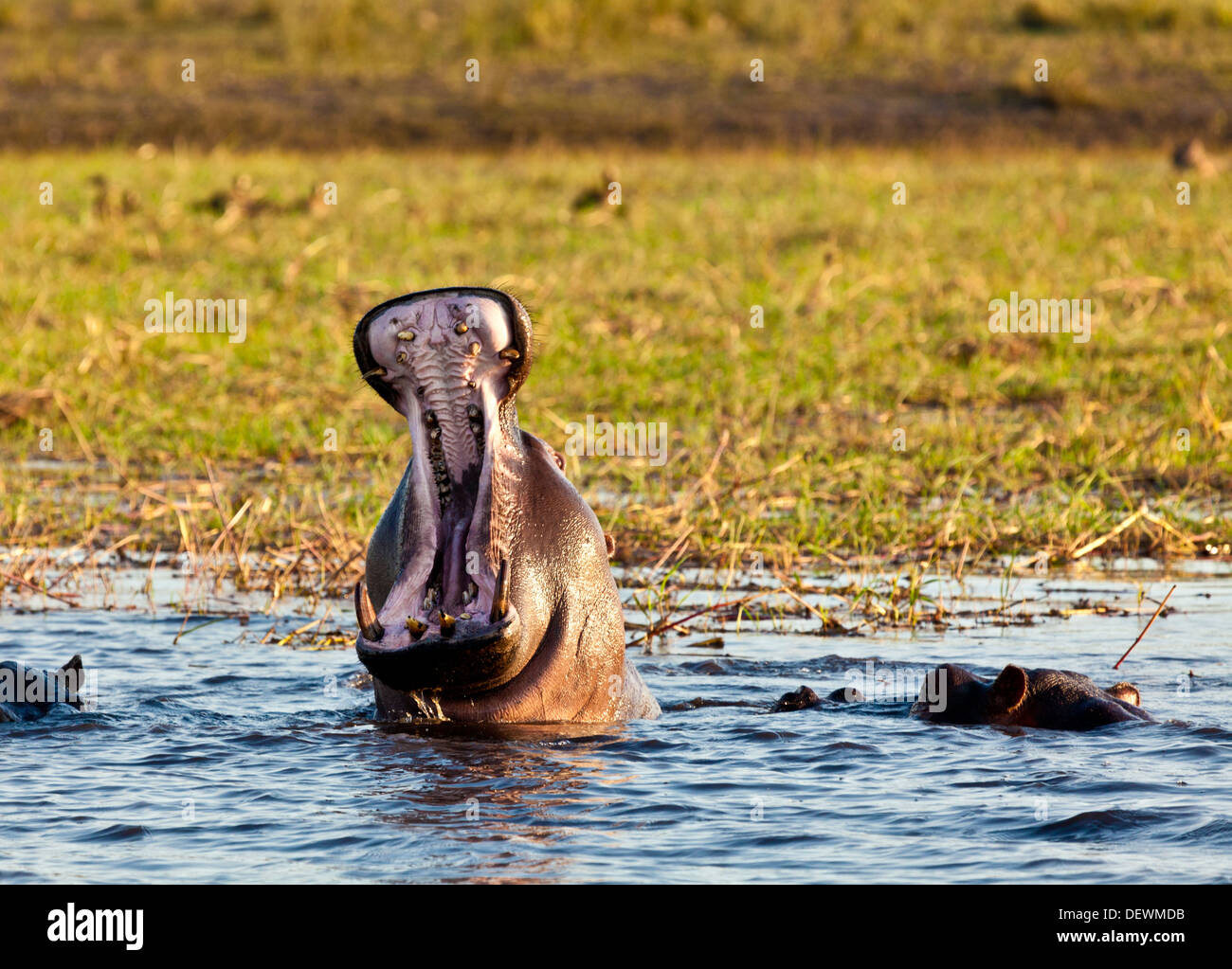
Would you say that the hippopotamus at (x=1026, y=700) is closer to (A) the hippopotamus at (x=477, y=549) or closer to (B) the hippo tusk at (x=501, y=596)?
(A) the hippopotamus at (x=477, y=549)

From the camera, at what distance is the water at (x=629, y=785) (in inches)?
159

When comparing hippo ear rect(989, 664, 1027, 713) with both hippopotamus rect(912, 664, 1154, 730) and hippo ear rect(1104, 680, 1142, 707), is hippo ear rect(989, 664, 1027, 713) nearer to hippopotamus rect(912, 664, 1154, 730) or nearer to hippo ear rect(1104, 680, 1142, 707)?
hippopotamus rect(912, 664, 1154, 730)

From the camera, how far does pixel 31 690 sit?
5246 mm

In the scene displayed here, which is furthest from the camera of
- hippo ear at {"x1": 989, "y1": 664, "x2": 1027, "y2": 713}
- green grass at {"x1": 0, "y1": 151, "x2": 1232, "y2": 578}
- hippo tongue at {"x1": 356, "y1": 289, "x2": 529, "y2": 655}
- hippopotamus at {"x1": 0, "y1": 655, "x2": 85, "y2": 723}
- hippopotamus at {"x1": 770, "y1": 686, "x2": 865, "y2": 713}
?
green grass at {"x1": 0, "y1": 151, "x2": 1232, "y2": 578}

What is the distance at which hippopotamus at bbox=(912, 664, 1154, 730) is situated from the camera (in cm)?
514

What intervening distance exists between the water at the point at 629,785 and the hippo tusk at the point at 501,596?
43 centimetres

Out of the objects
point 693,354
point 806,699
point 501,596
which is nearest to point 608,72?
point 693,354

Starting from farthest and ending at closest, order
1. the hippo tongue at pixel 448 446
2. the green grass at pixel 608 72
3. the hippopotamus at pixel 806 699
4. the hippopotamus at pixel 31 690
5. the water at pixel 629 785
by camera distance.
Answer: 1. the green grass at pixel 608 72
2. the hippopotamus at pixel 806 699
3. the hippopotamus at pixel 31 690
4. the hippo tongue at pixel 448 446
5. the water at pixel 629 785

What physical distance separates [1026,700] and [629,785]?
1.19 m

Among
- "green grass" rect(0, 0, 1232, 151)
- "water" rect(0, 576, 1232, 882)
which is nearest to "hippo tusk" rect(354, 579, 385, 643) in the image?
"water" rect(0, 576, 1232, 882)

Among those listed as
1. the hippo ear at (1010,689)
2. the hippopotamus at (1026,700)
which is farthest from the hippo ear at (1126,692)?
the hippo ear at (1010,689)

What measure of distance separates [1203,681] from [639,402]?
14.3ft

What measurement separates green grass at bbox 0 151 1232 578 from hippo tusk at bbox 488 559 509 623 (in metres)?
2.79

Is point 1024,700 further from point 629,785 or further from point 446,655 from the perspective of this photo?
point 446,655
